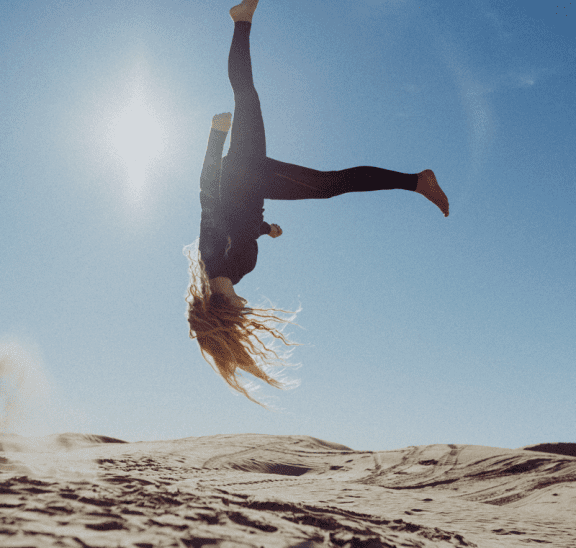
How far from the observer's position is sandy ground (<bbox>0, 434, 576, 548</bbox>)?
149 centimetres

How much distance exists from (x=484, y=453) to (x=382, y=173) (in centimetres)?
418

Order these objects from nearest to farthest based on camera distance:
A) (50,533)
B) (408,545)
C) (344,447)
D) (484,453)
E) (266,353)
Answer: (50,533)
(408,545)
(266,353)
(484,453)
(344,447)

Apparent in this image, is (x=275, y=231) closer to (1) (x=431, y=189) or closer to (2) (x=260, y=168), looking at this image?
(2) (x=260, y=168)

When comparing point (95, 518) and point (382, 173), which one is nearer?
point (95, 518)

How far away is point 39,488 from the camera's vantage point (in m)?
1.74

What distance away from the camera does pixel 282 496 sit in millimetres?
3227

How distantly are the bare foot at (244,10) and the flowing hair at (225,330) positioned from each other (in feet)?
6.26

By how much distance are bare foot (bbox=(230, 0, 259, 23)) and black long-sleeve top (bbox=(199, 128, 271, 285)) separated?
0.96 meters

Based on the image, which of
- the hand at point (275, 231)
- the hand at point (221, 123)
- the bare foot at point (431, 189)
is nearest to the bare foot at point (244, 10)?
the hand at point (221, 123)

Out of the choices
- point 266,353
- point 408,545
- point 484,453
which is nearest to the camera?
point 408,545

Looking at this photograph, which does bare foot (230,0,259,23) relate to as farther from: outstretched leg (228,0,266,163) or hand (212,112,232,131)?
hand (212,112,232,131)

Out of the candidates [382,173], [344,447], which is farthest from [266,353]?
[344,447]

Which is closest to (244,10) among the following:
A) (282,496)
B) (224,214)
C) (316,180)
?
(316,180)

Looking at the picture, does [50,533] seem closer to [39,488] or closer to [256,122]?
[39,488]
